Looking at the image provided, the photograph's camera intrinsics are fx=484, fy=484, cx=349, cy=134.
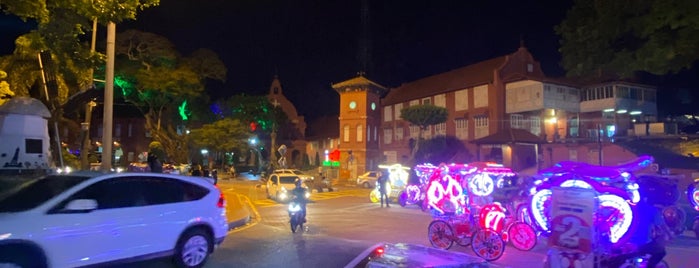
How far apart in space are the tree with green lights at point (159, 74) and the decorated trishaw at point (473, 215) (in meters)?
33.9

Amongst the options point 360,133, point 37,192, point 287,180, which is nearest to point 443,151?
point 360,133

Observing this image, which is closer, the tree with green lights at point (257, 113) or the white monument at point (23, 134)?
the white monument at point (23, 134)

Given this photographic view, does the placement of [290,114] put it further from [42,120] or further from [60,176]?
[60,176]

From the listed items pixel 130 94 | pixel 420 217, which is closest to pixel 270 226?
pixel 420 217

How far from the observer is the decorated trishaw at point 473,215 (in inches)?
391

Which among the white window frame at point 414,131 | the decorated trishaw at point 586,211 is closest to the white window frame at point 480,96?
the white window frame at point 414,131

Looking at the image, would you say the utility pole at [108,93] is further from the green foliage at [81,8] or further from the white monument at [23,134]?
the white monument at [23,134]

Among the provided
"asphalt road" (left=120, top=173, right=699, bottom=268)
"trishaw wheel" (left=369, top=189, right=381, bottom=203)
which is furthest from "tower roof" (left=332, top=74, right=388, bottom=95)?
"asphalt road" (left=120, top=173, right=699, bottom=268)

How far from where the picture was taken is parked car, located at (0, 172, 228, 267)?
6203mm

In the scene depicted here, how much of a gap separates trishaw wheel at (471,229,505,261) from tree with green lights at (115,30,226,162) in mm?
36430

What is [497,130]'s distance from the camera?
1645 inches

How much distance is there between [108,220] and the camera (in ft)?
22.9

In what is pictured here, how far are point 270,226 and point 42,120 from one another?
381 inches

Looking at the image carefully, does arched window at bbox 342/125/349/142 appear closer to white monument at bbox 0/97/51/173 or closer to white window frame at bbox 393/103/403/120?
white window frame at bbox 393/103/403/120
